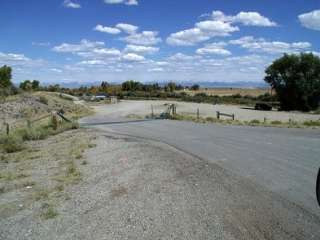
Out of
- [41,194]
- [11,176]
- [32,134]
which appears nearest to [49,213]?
[41,194]

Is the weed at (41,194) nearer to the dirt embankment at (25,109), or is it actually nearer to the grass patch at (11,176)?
the grass patch at (11,176)

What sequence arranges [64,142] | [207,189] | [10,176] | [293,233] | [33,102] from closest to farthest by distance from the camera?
[293,233], [207,189], [10,176], [64,142], [33,102]

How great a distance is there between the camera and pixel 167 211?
6.85 metres

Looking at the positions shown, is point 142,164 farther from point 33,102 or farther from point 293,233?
point 33,102

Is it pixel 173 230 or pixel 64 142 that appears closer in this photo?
pixel 173 230

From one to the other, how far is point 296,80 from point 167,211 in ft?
228

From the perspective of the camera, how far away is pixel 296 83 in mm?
70812

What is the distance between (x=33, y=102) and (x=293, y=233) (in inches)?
1876

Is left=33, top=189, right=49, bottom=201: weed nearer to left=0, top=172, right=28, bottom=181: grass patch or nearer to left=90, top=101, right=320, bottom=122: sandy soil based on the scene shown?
left=0, top=172, right=28, bottom=181: grass patch

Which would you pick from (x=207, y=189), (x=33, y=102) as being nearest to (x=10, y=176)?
(x=207, y=189)

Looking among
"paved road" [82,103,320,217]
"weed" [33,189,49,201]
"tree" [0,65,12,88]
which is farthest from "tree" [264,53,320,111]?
"weed" [33,189,49,201]

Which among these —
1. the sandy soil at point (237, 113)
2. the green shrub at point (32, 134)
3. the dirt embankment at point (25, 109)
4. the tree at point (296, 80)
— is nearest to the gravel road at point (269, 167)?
the green shrub at point (32, 134)

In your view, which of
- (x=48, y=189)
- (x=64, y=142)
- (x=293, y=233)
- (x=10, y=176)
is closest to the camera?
(x=293, y=233)

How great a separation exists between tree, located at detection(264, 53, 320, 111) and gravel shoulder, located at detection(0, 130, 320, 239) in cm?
6555
